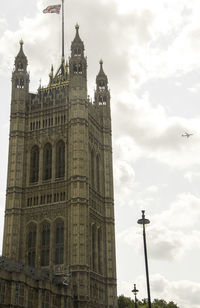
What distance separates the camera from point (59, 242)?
71750mm

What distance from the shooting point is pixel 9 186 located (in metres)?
77.3

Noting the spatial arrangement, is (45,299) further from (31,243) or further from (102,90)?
(102,90)

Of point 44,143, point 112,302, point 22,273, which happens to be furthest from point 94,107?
point 22,273

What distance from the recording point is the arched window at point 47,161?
255ft

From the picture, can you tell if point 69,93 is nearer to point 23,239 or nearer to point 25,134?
point 25,134

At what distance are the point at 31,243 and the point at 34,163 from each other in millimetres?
13298

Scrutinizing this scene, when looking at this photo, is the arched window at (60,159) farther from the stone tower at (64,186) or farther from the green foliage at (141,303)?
the green foliage at (141,303)

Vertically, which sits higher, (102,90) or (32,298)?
(102,90)

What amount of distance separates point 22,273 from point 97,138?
3543cm

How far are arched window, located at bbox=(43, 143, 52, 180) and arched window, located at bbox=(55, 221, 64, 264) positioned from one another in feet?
28.1

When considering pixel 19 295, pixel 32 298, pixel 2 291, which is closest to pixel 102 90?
pixel 32 298

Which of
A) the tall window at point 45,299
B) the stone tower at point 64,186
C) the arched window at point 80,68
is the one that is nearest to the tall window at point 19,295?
the tall window at point 45,299

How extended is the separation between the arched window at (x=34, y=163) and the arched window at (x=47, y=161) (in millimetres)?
1418

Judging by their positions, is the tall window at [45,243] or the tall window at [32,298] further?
the tall window at [45,243]
